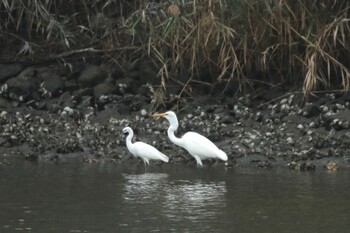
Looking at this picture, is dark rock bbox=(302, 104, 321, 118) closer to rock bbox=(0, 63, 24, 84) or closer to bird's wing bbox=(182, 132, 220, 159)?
bird's wing bbox=(182, 132, 220, 159)

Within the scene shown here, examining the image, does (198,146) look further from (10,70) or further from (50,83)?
(10,70)

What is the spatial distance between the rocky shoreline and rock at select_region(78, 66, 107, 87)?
17 millimetres

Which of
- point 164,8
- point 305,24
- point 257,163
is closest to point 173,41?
point 164,8

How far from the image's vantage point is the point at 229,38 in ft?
50.5

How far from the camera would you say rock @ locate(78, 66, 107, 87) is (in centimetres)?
1708

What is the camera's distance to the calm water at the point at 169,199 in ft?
30.4

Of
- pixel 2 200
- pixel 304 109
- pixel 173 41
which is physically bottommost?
pixel 2 200

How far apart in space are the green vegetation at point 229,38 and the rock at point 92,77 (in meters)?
0.37

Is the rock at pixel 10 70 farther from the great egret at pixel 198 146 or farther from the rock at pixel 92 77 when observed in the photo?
the great egret at pixel 198 146

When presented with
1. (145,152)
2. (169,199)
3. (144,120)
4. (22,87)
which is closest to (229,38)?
(144,120)

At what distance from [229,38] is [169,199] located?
522 cm

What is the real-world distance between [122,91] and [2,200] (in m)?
6.28

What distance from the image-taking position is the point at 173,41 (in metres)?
15.6

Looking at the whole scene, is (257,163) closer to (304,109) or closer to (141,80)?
(304,109)
